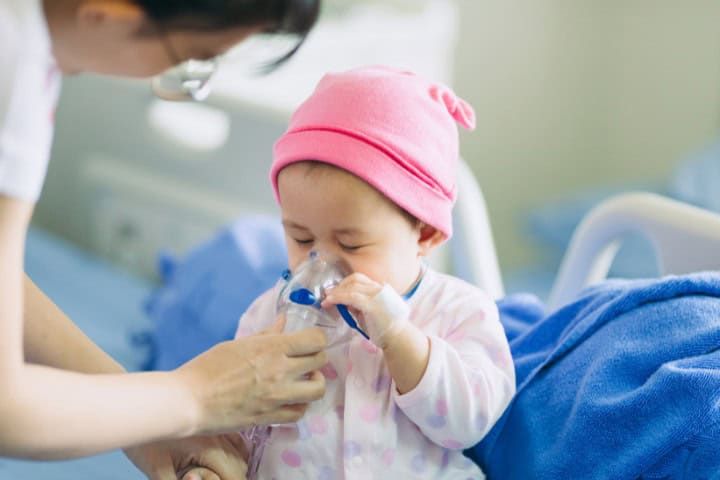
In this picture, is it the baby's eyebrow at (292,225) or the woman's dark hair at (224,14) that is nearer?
the woman's dark hair at (224,14)

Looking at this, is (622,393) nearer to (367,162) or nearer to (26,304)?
(367,162)

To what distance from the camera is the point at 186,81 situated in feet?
3.25

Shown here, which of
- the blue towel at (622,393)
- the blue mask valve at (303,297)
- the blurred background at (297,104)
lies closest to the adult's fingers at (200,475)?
the blue mask valve at (303,297)

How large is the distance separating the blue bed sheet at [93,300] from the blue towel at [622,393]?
2.33ft

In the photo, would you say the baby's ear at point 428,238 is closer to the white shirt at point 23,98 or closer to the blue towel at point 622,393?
the blue towel at point 622,393

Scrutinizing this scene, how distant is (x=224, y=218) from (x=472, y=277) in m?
0.79

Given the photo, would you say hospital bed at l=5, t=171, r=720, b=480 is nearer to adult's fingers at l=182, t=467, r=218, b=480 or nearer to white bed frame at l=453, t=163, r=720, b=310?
white bed frame at l=453, t=163, r=720, b=310

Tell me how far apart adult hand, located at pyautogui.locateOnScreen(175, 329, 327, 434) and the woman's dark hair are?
1.08 ft

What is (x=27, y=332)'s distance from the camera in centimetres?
101

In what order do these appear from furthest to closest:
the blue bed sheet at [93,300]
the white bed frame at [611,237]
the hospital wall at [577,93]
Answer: the hospital wall at [577,93] < the blue bed sheet at [93,300] < the white bed frame at [611,237]

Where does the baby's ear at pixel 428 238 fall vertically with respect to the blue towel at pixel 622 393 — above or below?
above

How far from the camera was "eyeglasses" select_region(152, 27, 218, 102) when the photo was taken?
954mm

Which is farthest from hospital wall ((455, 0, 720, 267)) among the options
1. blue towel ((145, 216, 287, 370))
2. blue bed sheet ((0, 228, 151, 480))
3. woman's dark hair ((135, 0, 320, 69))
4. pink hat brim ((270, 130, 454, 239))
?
woman's dark hair ((135, 0, 320, 69))

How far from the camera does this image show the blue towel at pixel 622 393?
3.30 feet
